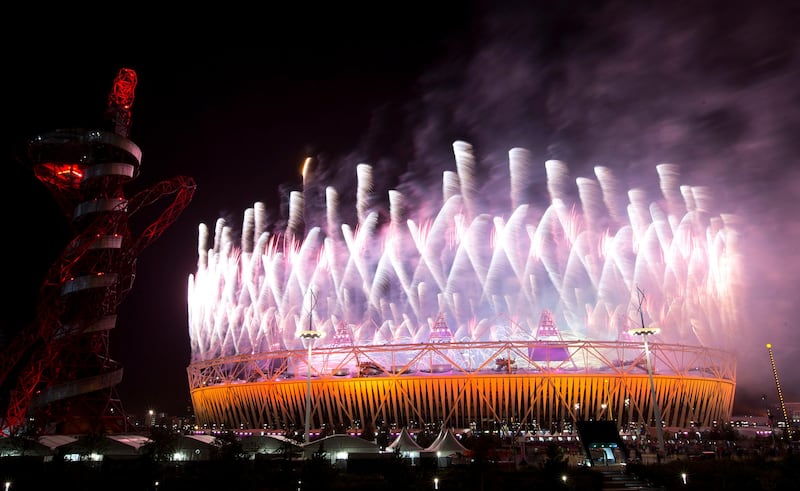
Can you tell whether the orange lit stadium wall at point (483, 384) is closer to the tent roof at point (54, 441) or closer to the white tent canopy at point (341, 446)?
the white tent canopy at point (341, 446)

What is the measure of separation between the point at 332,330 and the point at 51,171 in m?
33.7

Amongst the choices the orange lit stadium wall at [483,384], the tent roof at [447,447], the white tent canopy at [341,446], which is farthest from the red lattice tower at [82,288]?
the tent roof at [447,447]

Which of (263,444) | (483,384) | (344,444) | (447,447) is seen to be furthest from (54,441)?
(483,384)

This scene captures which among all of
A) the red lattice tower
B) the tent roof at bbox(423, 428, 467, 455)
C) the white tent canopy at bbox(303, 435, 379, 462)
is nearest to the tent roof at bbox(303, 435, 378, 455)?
the white tent canopy at bbox(303, 435, 379, 462)

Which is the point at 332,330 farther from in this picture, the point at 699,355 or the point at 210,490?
the point at 210,490

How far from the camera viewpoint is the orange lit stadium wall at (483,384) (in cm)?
6091

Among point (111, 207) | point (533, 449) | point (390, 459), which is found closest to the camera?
point (390, 459)

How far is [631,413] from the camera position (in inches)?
2472

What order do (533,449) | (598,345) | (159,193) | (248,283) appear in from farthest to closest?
(598,345) < (248,283) < (159,193) < (533,449)

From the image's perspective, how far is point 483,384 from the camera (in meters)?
60.8

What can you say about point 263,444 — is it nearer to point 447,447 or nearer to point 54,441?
point 447,447

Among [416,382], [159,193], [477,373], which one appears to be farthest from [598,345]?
[159,193]

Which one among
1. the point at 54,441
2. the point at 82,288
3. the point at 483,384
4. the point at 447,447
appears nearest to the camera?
the point at 447,447

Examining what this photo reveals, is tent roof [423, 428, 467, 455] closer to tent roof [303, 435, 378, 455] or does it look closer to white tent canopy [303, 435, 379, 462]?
tent roof [303, 435, 378, 455]
